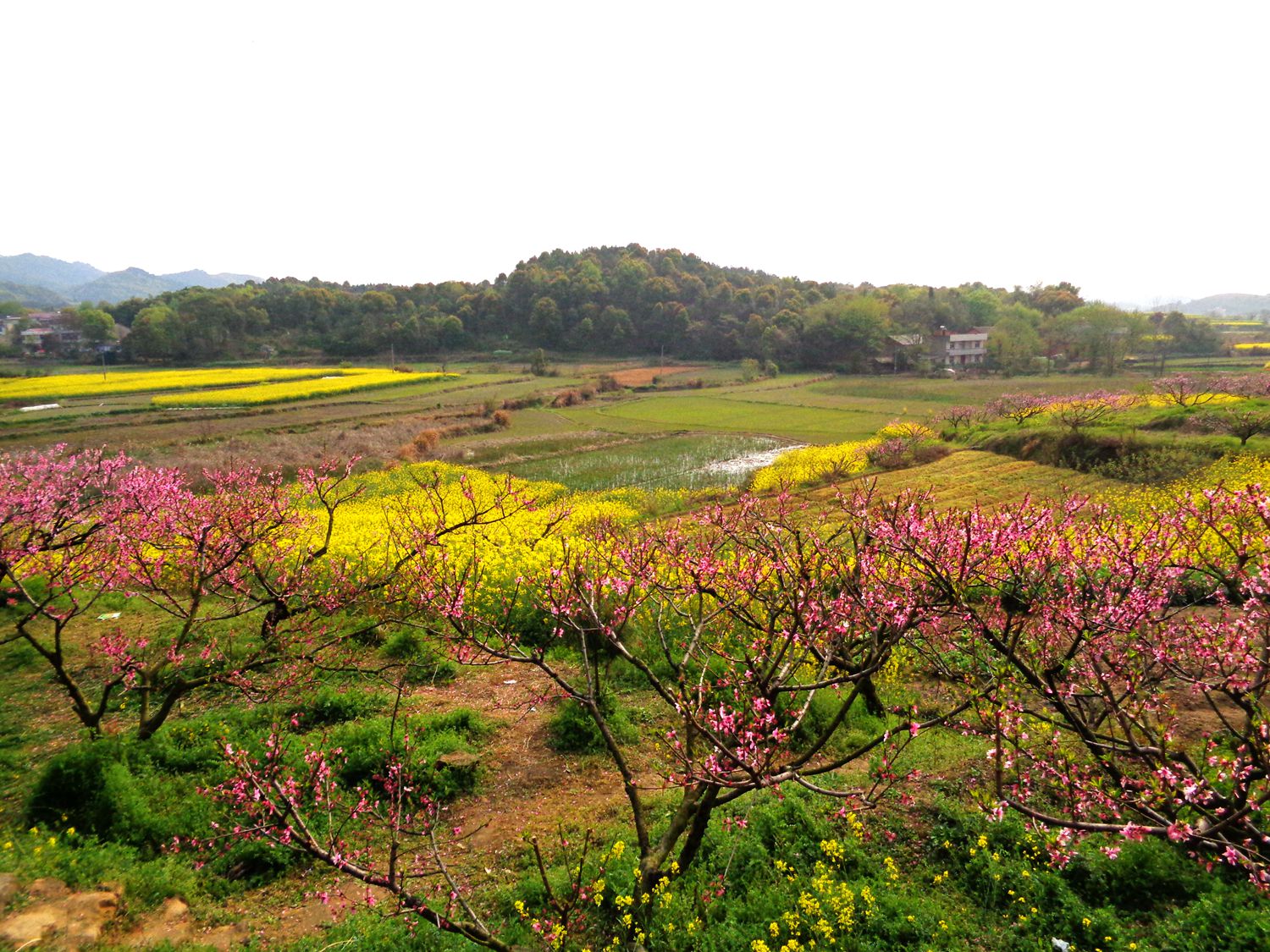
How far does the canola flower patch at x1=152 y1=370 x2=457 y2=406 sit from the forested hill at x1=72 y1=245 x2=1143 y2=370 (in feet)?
70.0

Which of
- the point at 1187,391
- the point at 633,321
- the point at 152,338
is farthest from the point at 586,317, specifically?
the point at 1187,391

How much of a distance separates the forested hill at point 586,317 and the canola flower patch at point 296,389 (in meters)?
21.4

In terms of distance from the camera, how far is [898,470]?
96.7 feet

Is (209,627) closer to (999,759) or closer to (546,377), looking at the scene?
(999,759)

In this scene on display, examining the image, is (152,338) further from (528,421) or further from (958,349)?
(958,349)

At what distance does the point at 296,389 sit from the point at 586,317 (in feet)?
151

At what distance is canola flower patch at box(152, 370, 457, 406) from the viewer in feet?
142

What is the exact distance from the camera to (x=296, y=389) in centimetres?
4900

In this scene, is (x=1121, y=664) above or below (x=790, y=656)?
above

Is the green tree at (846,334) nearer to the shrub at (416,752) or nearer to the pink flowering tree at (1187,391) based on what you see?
the pink flowering tree at (1187,391)

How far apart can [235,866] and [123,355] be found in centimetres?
7871

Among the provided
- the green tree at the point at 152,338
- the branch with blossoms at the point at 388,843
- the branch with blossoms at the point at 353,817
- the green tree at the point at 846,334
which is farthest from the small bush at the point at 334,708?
the green tree at the point at 152,338

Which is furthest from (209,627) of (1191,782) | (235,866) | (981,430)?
(981,430)

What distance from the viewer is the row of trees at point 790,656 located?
473 cm
